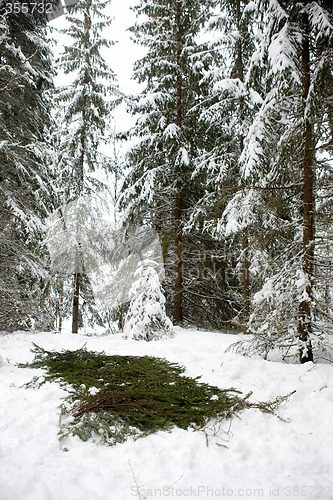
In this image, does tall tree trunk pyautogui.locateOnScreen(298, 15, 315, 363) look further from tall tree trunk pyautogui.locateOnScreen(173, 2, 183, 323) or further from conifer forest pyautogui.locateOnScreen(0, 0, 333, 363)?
tall tree trunk pyautogui.locateOnScreen(173, 2, 183, 323)

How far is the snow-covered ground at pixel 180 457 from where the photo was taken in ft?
7.17

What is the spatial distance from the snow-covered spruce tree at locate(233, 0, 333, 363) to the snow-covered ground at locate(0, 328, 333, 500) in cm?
129

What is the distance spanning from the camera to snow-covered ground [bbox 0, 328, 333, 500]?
86.0 inches

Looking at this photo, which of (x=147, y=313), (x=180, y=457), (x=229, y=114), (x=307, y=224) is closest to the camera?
(x=180, y=457)

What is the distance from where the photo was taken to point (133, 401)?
3414 mm

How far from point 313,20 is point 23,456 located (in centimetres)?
705

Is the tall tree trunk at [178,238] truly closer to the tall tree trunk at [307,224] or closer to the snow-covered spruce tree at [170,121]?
the snow-covered spruce tree at [170,121]

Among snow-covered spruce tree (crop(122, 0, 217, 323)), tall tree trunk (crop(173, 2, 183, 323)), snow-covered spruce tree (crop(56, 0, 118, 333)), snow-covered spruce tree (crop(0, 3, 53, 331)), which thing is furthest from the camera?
snow-covered spruce tree (crop(56, 0, 118, 333))

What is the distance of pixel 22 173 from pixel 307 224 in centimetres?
827

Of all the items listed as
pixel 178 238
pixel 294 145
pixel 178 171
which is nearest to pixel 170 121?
pixel 178 171

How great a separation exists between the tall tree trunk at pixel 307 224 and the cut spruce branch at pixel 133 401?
1.79 meters

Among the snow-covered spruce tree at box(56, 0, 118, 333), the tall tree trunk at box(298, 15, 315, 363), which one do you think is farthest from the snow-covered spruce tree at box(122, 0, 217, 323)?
the tall tree trunk at box(298, 15, 315, 363)

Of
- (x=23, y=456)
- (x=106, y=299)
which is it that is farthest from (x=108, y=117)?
(x=23, y=456)

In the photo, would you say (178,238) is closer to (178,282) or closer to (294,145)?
(178,282)
